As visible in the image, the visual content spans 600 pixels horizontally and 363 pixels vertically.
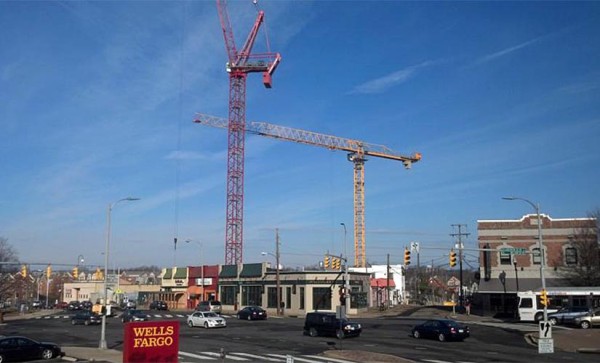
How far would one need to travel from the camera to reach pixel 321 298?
78.9 meters

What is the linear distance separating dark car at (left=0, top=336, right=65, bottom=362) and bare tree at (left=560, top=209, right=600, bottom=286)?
55.4m

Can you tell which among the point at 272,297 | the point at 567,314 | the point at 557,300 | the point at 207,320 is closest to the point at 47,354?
the point at 207,320

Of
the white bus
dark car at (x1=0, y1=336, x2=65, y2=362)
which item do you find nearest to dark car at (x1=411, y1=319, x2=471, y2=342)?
the white bus

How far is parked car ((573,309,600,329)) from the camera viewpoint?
48.9 metres

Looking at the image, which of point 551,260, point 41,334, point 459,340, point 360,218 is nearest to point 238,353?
point 459,340

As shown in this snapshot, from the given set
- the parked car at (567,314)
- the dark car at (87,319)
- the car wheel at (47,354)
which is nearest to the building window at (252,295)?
the dark car at (87,319)

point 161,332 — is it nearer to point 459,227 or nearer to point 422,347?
point 422,347

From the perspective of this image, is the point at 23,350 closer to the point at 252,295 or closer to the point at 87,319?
the point at 87,319

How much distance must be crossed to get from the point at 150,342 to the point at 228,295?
254 ft

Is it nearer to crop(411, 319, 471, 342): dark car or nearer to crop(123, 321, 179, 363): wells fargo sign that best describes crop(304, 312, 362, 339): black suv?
crop(411, 319, 471, 342): dark car

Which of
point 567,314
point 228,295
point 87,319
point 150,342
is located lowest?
point 87,319

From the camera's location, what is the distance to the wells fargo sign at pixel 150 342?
18.3m

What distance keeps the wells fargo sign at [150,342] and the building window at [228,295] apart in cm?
7543

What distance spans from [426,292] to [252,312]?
89161 millimetres
